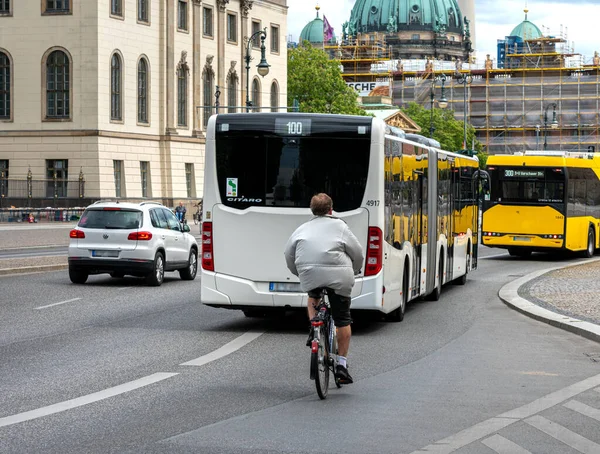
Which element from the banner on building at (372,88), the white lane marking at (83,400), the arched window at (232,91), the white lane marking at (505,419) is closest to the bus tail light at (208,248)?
the white lane marking at (83,400)

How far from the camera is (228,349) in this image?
1494 cm

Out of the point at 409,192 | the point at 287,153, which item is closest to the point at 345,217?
the point at 287,153

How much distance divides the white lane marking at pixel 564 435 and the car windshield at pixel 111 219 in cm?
1682

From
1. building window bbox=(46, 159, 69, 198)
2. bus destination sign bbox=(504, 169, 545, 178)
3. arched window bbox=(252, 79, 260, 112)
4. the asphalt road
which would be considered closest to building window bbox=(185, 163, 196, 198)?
arched window bbox=(252, 79, 260, 112)

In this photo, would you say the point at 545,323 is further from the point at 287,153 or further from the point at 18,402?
the point at 18,402

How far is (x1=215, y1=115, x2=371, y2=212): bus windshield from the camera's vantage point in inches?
661

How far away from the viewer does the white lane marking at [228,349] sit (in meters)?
13.7

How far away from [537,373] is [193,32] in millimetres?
73960

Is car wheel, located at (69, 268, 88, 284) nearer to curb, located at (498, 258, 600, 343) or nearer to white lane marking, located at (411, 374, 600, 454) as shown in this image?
curb, located at (498, 258, 600, 343)

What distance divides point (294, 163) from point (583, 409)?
22.8 feet

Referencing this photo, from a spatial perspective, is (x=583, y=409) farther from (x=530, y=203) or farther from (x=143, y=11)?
(x=143, y=11)

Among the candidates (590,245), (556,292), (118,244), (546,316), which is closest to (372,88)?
(590,245)

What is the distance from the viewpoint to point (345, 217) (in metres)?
16.7

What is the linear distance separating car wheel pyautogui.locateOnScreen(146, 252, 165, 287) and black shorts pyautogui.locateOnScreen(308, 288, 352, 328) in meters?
14.9
